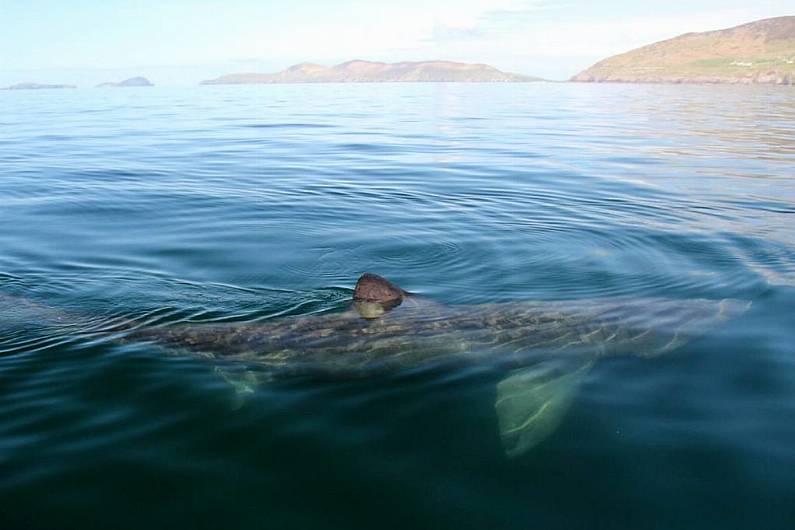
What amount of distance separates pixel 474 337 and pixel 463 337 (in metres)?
0.15

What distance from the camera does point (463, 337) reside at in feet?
30.6

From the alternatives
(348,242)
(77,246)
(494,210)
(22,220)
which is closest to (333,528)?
(348,242)

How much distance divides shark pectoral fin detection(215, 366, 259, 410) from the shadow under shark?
0.02 meters

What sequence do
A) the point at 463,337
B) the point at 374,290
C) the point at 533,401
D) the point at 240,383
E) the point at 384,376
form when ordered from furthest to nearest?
the point at 374,290, the point at 463,337, the point at 384,376, the point at 240,383, the point at 533,401

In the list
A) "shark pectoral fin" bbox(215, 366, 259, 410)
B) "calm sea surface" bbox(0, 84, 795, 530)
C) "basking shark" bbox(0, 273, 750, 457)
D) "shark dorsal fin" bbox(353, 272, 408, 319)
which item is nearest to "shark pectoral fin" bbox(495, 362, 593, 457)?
"basking shark" bbox(0, 273, 750, 457)

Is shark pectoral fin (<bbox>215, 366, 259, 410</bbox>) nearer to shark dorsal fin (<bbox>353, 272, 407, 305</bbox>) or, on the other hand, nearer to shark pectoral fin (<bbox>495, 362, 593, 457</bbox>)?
shark dorsal fin (<bbox>353, 272, 407, 305</bbox>)

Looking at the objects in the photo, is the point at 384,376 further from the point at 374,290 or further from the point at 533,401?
the point at 374,290

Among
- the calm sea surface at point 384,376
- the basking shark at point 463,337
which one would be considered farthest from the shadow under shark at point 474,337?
Result: the calm sea surface at point 384,376

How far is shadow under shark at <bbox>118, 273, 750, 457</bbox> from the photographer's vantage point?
330 inches

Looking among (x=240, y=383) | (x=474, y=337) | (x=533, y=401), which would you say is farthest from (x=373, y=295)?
(x=533, y=401)

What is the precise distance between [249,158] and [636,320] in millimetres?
21398

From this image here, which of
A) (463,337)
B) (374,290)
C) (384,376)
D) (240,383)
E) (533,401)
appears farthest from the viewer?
(374,290)

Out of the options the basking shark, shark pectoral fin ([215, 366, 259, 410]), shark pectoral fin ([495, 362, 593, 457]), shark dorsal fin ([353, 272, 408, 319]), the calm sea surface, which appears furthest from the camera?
shark dorsal fin ([353, 272, 408, 319])

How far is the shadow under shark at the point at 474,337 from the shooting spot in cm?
838
